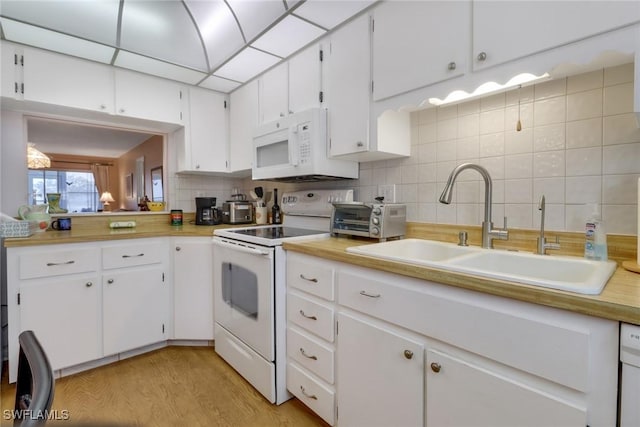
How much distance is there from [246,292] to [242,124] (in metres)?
1.54

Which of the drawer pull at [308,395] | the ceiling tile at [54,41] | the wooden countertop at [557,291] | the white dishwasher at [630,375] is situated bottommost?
the drawer pull at [308,395]

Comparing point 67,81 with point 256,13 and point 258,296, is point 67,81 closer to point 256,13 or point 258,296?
point 256,13

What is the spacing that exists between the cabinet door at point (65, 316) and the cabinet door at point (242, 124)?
4.54 feet

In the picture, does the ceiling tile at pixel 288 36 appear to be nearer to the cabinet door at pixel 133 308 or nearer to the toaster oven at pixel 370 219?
the toaster oven at pixel 370 219

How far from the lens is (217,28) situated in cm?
198

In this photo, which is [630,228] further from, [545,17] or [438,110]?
[438,110]

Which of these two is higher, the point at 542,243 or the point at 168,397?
the point at 542,243

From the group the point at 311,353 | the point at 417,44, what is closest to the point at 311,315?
the point at 311,353

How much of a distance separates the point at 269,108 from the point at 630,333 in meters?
2.28

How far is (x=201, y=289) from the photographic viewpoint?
2285 millimetres

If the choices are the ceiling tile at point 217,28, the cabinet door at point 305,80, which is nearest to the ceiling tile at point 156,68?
the ceiling tile at point 217,28

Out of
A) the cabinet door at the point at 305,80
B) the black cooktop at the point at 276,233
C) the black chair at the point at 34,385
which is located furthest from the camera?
the cabinet door at the point at 305,80

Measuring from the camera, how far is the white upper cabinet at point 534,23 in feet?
3.07

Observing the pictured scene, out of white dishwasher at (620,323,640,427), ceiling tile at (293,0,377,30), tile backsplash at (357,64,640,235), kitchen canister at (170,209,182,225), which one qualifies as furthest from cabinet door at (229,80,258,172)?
white dishwasher at (620,323,640,427)
